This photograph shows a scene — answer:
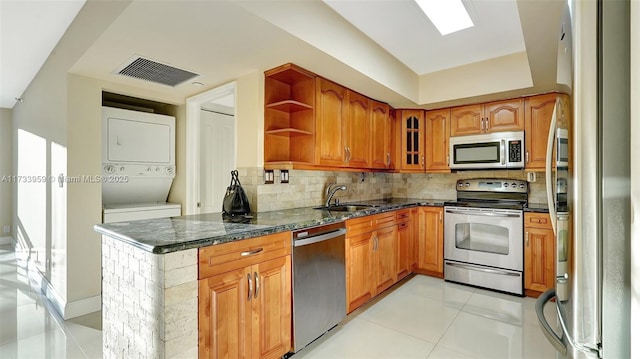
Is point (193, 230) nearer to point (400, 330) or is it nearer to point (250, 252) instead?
point (250, 252)

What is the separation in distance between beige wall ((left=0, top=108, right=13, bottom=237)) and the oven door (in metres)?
7.55

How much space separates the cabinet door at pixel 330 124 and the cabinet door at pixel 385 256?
86cm

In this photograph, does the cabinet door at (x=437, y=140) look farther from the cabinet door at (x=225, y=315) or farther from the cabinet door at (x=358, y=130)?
the cabinet door at (x=225, y=315)

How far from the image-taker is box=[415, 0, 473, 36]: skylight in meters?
2.23

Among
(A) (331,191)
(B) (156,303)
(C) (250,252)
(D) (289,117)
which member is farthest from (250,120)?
(B) (156,303)

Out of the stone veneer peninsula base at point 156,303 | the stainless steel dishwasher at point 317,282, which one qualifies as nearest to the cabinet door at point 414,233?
the stainless steel dishwasher at point 317,282

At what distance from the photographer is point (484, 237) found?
11.2 feet

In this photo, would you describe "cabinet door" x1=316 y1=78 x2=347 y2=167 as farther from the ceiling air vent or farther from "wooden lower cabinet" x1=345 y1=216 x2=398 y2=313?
the ceiling air vent

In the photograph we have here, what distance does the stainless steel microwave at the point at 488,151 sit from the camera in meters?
3.47

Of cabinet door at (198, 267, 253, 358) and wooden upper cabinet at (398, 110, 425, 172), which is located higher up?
wooden upper cabinet at (398, 110, 425, 172)

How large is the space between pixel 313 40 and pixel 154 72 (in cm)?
157

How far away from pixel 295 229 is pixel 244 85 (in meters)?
1.53

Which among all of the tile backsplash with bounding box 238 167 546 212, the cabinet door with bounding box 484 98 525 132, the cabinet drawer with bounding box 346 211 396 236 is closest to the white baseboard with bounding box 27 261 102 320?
the tile backsplash with bounding box 238 167 546 212

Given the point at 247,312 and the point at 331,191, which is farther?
the point at 331,191
